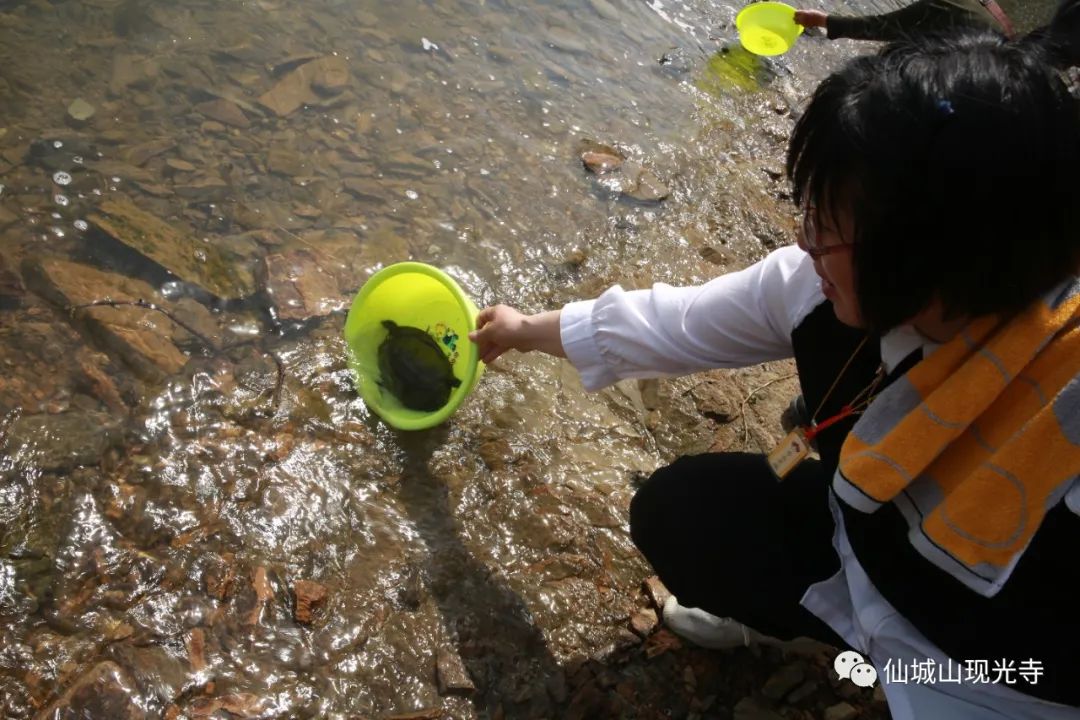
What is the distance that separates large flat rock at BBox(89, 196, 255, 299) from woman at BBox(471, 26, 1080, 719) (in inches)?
64.5

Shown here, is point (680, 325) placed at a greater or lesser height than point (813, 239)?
lesser

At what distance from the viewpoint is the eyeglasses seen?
4.23 feet

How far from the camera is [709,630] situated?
6.60 feet

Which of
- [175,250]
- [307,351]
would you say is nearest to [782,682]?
[307,351]

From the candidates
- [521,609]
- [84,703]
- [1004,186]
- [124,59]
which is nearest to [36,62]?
[124,59]

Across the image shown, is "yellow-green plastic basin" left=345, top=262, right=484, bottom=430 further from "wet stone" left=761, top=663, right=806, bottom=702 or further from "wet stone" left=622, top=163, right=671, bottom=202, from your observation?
"wet stone" left=622, top=163, right=671, bottom=202

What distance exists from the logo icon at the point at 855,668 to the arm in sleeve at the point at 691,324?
28.4 inches

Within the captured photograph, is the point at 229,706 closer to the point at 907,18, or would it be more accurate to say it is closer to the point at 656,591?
the point at 656,591

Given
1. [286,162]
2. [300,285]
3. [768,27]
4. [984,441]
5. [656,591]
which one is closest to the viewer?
[984,441]

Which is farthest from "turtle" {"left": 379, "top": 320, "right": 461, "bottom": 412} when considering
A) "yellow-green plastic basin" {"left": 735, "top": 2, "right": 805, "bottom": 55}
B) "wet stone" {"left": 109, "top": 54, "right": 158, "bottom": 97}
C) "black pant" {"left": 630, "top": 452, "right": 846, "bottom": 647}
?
"yellow-green plastic basin" {"left": 735, "top": 2, "right": 805, "bottom": 55}

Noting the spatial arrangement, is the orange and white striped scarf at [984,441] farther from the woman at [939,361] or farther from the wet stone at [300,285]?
the wet stone at [300,285]

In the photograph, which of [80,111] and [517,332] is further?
[80,111]

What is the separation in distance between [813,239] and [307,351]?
1.68 m

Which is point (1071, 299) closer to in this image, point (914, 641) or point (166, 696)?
point (914, 641)
